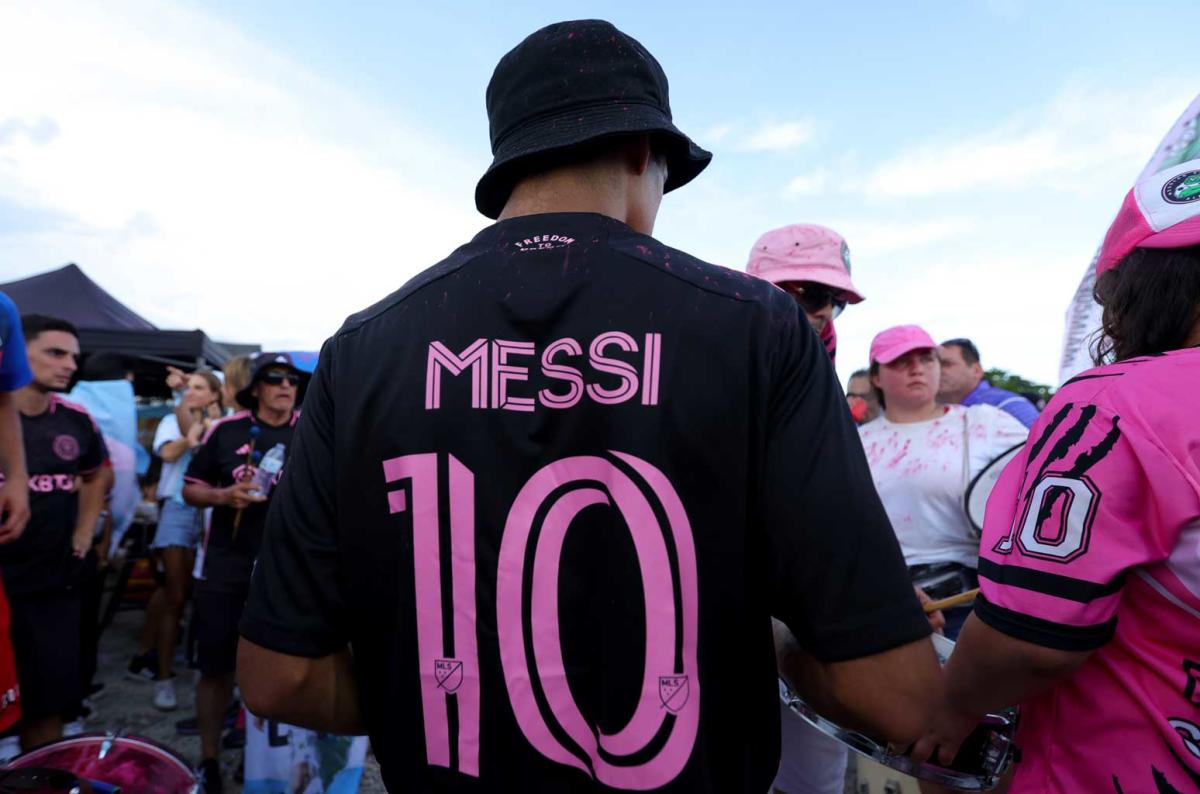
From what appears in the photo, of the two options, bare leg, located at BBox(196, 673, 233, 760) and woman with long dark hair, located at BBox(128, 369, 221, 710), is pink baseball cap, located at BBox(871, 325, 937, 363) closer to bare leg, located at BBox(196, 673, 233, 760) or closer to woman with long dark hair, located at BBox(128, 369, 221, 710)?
bare leg, located at BBox(196, 673, 233, 760)

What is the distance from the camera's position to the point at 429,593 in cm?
106

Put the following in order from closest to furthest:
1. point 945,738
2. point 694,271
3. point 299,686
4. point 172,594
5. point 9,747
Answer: point 694,271
point 299,686
point 945,738
point 9,747
point 172,594

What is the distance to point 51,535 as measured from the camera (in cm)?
335

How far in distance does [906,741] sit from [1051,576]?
35cm

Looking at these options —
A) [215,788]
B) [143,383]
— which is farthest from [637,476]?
[143,383]

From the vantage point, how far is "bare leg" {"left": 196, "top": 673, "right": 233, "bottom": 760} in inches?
139

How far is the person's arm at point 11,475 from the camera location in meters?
2.44

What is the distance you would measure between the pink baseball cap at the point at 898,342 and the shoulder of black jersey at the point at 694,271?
7.57 feet

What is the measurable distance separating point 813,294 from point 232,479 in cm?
314

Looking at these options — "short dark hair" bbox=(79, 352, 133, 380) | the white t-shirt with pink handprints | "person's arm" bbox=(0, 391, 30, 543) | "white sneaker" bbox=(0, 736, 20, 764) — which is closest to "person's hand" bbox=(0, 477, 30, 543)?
"person's arm" bbox=(0, 391, 30, 543)

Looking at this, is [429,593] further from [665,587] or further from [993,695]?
[993,695]

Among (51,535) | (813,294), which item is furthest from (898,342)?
(51,535)

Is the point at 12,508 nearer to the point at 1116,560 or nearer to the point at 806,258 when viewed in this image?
the point at 806,258

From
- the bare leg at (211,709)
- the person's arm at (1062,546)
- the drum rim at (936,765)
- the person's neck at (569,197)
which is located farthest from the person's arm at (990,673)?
the bare leg at (211,709)
